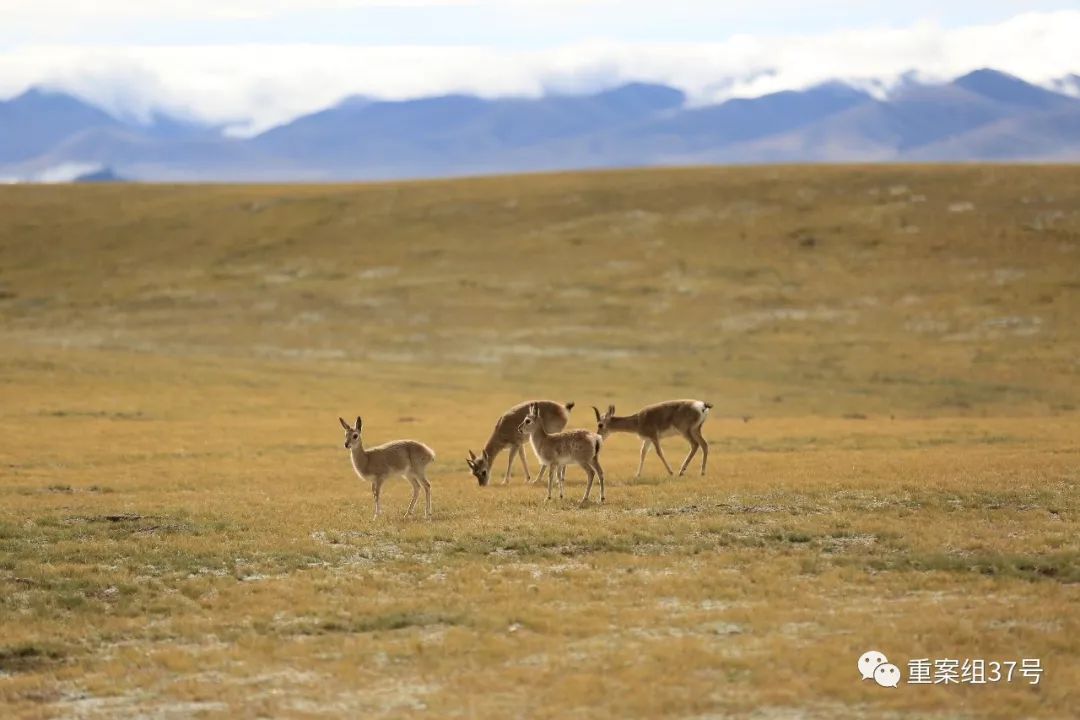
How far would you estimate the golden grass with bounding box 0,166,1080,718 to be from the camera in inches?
574

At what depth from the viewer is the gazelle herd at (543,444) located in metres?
23.1

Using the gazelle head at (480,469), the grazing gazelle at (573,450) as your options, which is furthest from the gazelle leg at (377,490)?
the gazelle head at (480,469)

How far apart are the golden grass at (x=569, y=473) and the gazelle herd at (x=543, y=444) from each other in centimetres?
85

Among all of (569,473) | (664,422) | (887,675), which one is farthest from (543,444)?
(887,675)

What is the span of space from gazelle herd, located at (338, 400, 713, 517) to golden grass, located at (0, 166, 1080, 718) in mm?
851

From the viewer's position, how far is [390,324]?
78.7 m

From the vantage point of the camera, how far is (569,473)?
30797 mm

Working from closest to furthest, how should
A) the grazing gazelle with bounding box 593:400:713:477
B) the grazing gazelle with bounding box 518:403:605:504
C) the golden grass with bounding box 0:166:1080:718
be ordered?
1. the golden grass with bounding box 0:166:1080:718
2. the grazing gazelle with bounding box 518:403:605:504
3. the grazing gazelle with bounding box 593:400:713:477

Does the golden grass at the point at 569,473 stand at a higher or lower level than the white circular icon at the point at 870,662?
higher

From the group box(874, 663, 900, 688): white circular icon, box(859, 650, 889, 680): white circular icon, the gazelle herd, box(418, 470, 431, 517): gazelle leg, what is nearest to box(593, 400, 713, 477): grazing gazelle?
the gazelle herd

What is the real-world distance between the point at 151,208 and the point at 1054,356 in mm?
82773

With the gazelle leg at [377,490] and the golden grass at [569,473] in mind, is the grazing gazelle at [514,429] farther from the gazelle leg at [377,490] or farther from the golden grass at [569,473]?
the gazelle leg at [377,490]

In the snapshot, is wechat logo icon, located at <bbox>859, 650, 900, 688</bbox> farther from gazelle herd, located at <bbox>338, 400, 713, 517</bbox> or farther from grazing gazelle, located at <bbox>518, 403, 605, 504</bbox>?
grazing gazelle, located at <bbox>518, 403, 605, 504</bbox>

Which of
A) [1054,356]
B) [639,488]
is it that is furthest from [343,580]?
[1054,356]
